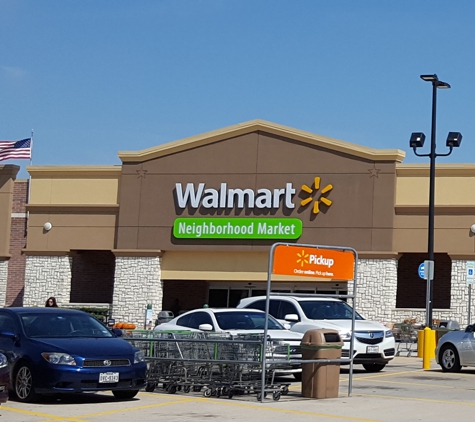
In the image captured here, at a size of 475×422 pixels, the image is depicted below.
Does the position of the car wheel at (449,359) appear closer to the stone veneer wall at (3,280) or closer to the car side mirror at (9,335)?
the car side mirror at (9,335)

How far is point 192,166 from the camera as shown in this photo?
39.4m

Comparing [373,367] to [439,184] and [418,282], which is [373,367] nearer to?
[439,184]

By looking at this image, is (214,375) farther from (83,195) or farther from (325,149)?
(83,195)

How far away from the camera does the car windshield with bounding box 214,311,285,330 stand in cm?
1939

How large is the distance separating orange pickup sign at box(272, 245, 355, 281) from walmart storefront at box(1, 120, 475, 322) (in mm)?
20906

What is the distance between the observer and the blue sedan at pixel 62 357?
14.0 metres

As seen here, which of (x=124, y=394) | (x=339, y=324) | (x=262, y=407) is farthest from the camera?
(x=339, y=324)

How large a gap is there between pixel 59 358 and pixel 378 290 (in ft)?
78.8

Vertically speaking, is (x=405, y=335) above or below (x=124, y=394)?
above

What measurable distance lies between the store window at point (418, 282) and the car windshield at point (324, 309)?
15.6 metres

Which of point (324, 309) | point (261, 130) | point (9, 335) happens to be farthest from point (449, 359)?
point (261, 130)

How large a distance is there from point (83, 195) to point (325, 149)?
10.6 metres

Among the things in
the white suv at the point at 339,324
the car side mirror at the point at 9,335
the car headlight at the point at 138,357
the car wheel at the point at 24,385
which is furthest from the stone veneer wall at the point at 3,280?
the car headlight at the point at 138,357

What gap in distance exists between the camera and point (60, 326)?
15.3 meters
